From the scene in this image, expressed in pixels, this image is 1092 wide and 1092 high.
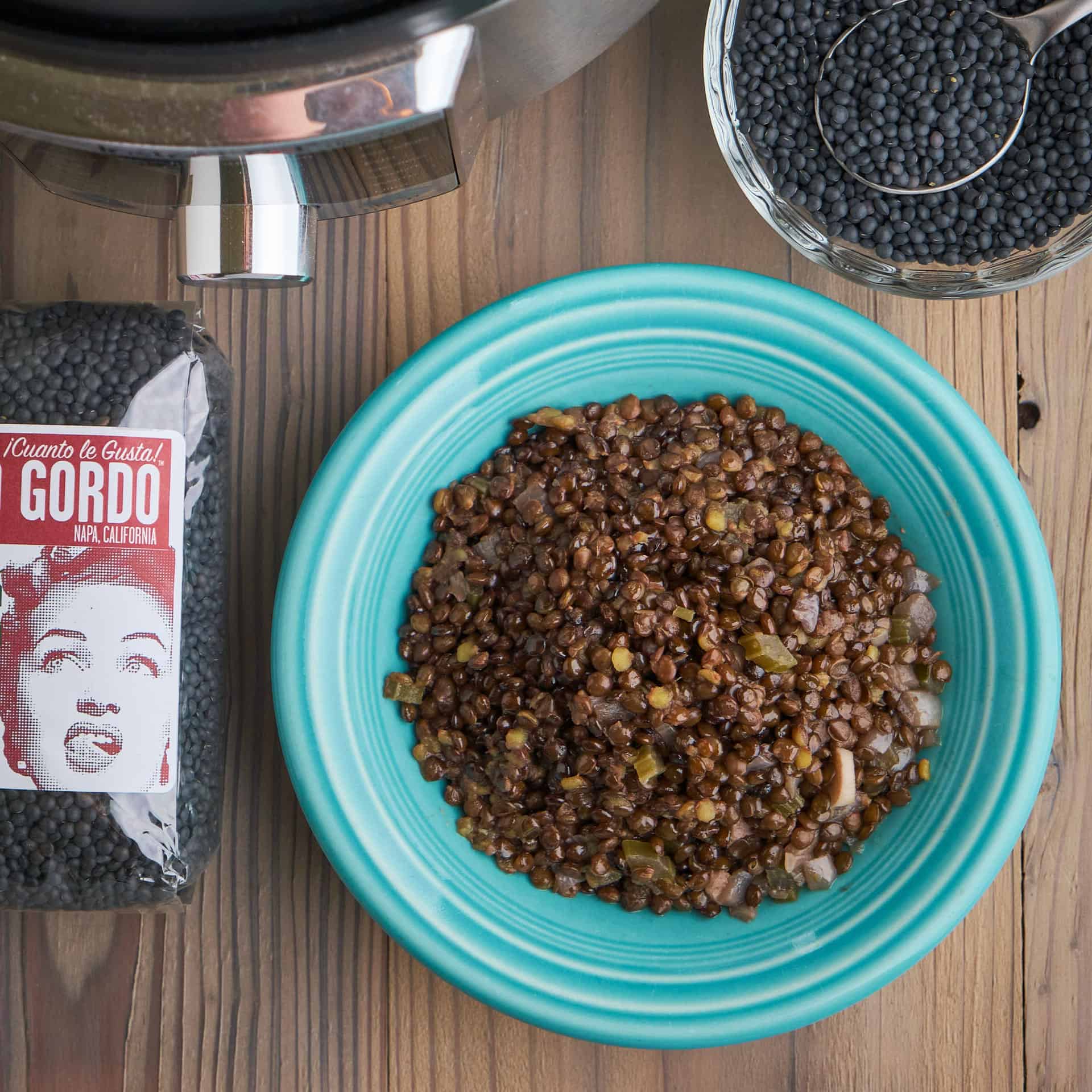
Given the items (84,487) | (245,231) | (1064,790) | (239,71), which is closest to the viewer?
(239,71)

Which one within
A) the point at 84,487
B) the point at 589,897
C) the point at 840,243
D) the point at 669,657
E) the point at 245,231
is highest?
the point at 840,243

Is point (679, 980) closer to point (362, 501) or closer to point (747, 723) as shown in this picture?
point (747, 723)

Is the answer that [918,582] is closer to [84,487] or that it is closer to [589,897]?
[589,897]

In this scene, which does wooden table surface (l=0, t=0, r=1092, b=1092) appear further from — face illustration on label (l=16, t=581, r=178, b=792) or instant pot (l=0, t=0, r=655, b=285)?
instant pot (l=0, t=0, r=655, b=285)

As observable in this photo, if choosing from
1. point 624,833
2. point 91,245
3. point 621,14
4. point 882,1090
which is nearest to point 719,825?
point 624,833

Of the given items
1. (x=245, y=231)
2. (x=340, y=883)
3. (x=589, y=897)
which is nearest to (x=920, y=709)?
(x=589, y=897)

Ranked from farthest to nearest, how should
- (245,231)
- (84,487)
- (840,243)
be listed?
(840,243), (84,487), (245,231)
